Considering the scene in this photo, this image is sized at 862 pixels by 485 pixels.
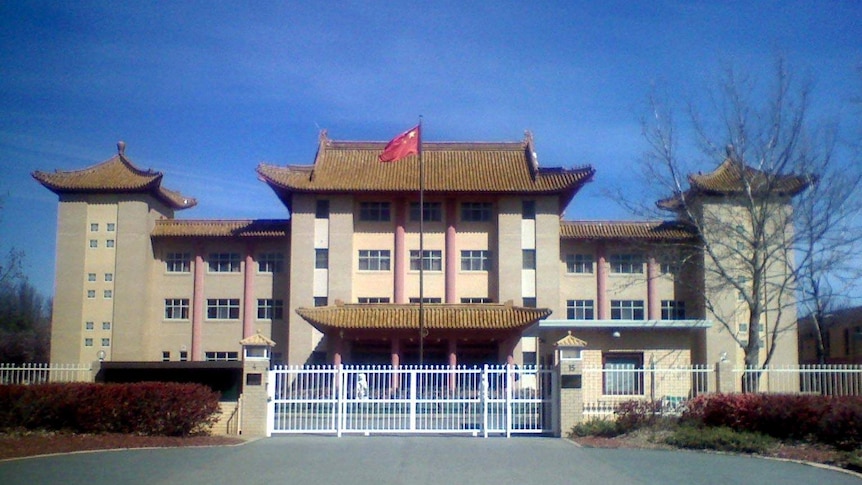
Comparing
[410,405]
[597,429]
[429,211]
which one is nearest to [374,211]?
[429,211]

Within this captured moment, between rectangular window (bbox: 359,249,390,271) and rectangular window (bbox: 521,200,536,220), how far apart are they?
727cm

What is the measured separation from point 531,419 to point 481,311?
19026 millimetres

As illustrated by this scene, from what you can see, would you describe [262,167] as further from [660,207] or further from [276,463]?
[276,463]

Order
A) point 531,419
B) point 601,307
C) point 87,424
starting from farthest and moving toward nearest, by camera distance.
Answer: point 601,307, point 531,419, point 87,424

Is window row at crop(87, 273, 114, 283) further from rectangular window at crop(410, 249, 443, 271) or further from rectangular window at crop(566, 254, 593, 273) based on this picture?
rectangular window at crop(566, 254, 593, 273)

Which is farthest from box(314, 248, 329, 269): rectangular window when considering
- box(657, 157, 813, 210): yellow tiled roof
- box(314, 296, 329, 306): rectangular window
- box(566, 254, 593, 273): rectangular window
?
box(657, 157, 813, 210): yellow tiled roof

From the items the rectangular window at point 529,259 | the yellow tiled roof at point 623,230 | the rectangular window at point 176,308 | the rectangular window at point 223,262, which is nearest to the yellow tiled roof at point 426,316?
the rectangular window at point 529,259

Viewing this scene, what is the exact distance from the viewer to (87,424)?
18250 mm

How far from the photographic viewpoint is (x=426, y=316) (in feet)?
127

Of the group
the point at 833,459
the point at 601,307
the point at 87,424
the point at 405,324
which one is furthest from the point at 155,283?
the point at 833,459

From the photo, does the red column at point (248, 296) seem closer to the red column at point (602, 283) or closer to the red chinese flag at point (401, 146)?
the red chinese flag at point (401, 146)

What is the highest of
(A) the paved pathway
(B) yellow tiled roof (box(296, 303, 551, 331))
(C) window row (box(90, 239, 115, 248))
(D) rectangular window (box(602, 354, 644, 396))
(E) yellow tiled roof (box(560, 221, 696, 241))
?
(E) yellow tiled roof (box(560, 221, 696, 241))

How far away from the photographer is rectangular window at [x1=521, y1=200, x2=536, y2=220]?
44.2m

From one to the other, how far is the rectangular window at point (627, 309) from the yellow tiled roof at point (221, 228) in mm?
17800
